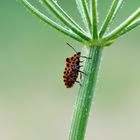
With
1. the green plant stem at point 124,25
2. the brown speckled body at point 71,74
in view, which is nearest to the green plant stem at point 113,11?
the green plant stem at point 124,25

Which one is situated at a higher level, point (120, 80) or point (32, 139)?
point (120, 80)

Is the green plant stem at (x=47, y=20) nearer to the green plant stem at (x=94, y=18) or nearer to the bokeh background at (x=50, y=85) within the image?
the green plant stem at (x=94, y=18)

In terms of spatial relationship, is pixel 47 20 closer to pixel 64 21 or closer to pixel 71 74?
pixel 64 21

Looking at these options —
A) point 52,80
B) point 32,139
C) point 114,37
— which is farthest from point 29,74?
point 114,37

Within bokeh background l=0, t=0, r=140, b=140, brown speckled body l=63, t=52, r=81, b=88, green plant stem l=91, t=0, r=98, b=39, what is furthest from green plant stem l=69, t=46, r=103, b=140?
bokeh background l=0, t=0, r=140, b=140

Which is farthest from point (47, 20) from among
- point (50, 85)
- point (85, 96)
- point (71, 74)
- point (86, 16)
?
point (50, 85)

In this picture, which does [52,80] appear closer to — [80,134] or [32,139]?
[32,139]

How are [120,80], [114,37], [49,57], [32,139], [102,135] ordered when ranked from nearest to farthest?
[114,37] < [102,135] < [32,139] < [120,80] < [49,57]

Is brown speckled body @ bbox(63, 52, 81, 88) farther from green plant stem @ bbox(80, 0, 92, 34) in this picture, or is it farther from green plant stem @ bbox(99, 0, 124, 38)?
green plant stem @ bbox(99, 0, 124, 38)

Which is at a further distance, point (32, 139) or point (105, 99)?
point (105, 99)
